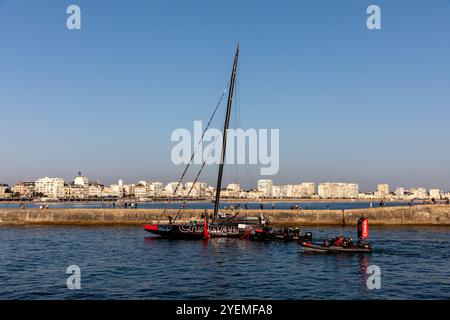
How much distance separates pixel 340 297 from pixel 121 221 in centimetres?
5295

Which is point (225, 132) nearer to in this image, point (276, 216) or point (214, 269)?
point (276, 216)

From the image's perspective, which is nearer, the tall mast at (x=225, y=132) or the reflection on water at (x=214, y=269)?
the reflection on water at (x=214, y=269)

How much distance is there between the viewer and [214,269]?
32594 mm

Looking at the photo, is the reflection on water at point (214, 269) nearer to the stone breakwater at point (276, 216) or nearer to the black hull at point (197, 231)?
the black hull at point (197, 231)

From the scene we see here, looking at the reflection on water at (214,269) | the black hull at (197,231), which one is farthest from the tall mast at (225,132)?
the reflection on water at (214,269)

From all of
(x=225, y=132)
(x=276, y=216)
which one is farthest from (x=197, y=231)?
(x=276, y=216)

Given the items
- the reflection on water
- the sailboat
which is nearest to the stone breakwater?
the sailboat

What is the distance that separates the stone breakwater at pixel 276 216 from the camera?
66.7 meters

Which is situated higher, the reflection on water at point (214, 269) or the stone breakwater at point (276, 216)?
the stone breakwater at point (276, 216)

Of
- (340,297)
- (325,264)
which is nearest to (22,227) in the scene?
(325,264)

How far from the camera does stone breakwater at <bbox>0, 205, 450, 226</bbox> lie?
66.7 meters

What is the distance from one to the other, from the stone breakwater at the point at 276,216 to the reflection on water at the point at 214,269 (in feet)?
48.6

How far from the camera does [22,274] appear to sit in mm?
30719
